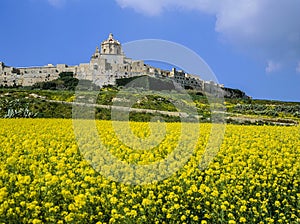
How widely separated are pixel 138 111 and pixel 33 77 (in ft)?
189

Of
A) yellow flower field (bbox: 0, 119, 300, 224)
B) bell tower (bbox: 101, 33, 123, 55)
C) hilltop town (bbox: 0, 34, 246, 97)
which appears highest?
bell tower (bbox: 101, 33, 123, 55)

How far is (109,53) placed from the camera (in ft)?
329

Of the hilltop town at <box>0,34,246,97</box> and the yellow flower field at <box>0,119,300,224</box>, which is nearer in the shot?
the yellow flower field at <box>0,119,300,224</box>

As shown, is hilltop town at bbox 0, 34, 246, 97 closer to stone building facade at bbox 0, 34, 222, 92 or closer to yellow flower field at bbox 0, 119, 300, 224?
stone building facade at bbox 0, 34, 222, 92

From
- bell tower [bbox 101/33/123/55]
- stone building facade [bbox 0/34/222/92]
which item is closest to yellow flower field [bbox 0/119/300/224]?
stone building facade [bbox 0/34/222/92]

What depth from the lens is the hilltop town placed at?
8228 centimetres

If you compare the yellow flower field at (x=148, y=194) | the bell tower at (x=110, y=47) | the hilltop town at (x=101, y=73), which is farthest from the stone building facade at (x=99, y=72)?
the yellow flower field at (x=148, y=194)

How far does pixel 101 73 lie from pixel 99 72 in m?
0.54

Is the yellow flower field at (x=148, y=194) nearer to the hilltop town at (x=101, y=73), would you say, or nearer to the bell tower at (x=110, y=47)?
the hilltop town at (x=101, y=73)

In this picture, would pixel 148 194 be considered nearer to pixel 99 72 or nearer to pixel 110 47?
pixel 99 72

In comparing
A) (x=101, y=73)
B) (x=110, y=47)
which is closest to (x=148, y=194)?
(x=101, y=73)

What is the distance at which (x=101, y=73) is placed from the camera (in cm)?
8144

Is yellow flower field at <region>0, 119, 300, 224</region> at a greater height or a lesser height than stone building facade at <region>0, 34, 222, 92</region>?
lesser

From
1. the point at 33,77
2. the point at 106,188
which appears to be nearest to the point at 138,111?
the point at 106,188
